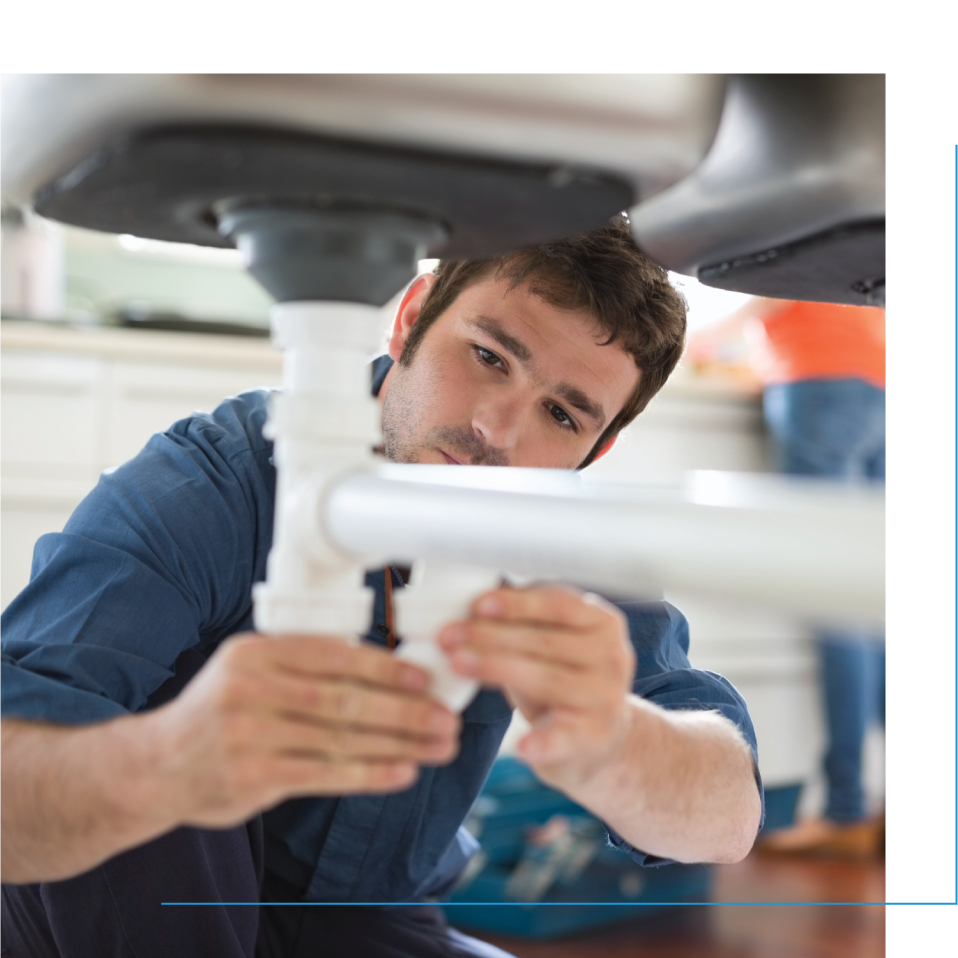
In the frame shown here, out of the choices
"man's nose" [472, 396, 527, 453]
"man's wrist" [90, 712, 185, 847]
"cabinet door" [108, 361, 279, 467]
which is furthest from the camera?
"cabinet door" [108, 361, 279, 467]

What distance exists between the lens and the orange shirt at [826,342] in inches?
66.7

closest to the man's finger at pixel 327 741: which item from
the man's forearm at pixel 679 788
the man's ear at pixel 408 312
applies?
the man's forearm at pixel 679 788

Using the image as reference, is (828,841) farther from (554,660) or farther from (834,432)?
(554,660)

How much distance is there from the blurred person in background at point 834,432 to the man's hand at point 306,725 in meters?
1.45

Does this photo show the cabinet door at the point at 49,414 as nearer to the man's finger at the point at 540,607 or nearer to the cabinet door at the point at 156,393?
the cabinet door at the point at 156,393

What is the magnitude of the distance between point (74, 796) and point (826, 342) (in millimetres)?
1537

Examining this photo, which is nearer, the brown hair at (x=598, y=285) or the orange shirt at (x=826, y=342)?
the brown hair at (x=598, y=285)

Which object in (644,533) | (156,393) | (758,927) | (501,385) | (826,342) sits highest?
(826,342)

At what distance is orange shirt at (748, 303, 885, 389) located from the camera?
1694 mm

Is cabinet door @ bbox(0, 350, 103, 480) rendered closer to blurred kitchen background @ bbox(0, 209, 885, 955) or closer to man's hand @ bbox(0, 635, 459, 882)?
blurred kitchen background @ bbox(0, 209, 885, 955)

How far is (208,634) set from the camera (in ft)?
2.01

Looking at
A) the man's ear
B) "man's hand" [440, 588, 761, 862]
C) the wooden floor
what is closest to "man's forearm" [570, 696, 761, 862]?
"man's hand" [440, 588, 761, 862]

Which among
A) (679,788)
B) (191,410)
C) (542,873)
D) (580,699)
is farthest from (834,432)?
(580,699)

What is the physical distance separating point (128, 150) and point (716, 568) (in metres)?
0.19
